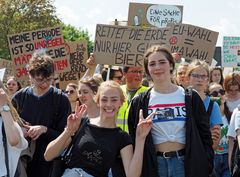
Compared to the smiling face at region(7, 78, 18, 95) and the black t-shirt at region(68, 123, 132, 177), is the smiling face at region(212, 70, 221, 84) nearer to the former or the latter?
the smiling face at region(7, 78, 18, 95)

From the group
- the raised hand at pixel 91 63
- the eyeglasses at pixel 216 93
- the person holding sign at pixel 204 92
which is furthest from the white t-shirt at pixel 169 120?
the raised hand at pixel 91 63

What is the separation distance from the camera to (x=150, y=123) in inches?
157

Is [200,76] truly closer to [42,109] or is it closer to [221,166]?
[221,166]

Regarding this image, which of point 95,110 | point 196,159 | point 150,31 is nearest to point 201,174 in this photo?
point 196,159

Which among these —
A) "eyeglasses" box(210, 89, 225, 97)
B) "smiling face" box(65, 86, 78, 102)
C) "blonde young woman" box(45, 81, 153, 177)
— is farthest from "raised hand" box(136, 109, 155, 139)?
"smiling face" box(65, 86, 78, 102)

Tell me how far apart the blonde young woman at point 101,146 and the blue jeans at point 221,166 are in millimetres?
1865

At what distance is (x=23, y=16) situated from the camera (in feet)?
103

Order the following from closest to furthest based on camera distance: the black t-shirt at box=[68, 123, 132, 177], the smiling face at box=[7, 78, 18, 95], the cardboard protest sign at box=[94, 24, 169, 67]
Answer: the black t-shirt at box=[68, 123, 132, 177] < the cardboard protest sign at box=[94, 24, 169, 67] < the smiling face at box=[7, 78, 18, 95]

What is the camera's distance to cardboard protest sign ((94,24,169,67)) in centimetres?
746

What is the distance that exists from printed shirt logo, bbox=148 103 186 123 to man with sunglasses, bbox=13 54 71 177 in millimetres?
1097

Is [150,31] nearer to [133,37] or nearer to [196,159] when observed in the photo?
[133,37]

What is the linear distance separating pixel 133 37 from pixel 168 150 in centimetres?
366

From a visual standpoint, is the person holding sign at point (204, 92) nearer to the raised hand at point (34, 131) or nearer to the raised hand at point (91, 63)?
the raised hand at point (34, 131)

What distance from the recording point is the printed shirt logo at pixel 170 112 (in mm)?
4148
